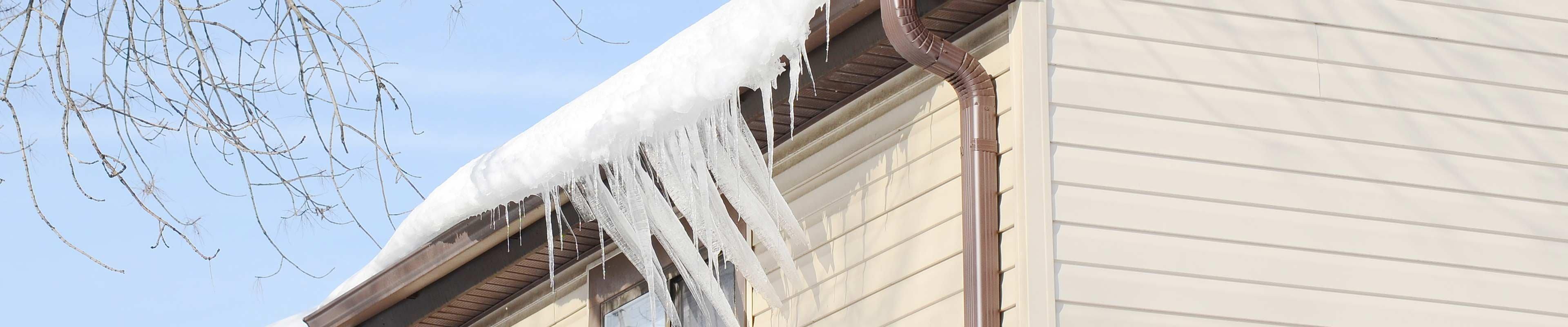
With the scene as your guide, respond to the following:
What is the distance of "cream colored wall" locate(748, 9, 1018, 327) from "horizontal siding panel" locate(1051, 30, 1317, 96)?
0.71 ft

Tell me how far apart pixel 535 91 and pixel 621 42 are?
540 cm

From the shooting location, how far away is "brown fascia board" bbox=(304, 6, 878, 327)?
585 cm

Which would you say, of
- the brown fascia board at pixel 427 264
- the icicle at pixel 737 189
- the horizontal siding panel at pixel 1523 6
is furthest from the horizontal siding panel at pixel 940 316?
the horizontal siding panel at pixel 1523 6

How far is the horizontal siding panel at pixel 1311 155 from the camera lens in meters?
4.31

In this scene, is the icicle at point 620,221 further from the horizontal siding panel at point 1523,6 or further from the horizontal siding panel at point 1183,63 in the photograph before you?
the horizontal siding panel at point 1523,6

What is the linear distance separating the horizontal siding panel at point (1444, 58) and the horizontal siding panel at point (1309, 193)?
402 mm

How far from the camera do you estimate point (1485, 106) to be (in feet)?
15.5

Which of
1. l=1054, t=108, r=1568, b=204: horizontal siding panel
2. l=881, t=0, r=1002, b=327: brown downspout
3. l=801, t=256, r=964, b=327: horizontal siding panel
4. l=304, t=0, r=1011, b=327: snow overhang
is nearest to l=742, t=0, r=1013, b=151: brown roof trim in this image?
l=304, t=0, r=1011, b=327: snow overhang

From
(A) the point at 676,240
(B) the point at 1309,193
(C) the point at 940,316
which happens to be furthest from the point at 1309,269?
(A) the point at 676,240

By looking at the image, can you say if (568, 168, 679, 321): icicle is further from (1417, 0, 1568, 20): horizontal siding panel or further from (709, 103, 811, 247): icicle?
(1417, 0, 1568, 20): horizontal siding panel

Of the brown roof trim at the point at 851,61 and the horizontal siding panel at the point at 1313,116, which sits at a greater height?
the brown roof trim at the point at 851,61

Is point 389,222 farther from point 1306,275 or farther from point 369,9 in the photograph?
point 1306,275

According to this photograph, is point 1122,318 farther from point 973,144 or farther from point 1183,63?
point 1183,63

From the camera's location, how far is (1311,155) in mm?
4469
